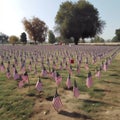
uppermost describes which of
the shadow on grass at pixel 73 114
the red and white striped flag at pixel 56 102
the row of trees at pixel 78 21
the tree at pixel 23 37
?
the row of trees at pixel 78 21

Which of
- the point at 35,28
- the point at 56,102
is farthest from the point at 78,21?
the point at 56,102

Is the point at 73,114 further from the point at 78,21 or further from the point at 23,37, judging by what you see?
the point at 23,37

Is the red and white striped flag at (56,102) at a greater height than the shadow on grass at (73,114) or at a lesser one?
greater

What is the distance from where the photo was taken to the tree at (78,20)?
7488 centimetres

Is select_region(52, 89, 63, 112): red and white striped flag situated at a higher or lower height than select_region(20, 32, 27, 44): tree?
higher

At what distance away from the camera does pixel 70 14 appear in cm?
7625

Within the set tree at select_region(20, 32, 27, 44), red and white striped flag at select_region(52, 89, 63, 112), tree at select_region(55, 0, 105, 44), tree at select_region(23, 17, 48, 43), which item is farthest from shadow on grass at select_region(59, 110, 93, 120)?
tree at select_region(20, 32, 27, 44)

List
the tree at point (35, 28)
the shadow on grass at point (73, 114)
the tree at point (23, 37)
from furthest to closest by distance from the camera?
the tree at point (23, 37)
the tree at point (35, 28)
the shadow on grass at point (73, 114)

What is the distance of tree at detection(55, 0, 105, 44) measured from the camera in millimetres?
74875

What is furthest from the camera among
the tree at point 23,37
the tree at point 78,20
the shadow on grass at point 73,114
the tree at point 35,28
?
the tree at point 23,37

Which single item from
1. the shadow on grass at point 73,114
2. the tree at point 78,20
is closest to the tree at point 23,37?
the tree at point 78,20

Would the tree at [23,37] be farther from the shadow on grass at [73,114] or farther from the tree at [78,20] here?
the shadow on grass at [73,114]

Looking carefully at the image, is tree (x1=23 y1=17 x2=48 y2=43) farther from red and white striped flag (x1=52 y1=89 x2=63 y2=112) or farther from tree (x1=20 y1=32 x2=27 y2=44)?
red and white striped flag (x1=52 y1=89 x2=63 y2=112)

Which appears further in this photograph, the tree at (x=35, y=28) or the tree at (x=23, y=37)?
the tree at (x=23, y=37)
